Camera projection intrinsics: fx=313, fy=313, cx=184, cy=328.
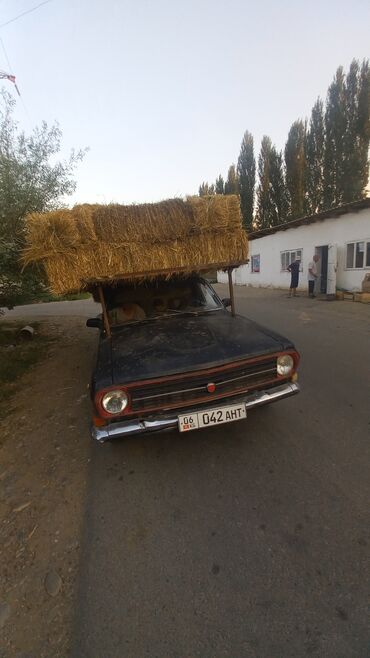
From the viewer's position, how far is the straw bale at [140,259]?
3115 millimetres

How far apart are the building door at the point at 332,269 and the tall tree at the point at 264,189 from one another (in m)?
16.1

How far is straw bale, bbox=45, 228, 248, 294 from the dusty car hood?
63 centimetres

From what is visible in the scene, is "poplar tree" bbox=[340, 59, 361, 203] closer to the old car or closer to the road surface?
the road surface

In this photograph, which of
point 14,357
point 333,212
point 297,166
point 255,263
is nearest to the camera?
point 14,357

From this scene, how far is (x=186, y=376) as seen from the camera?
260cm

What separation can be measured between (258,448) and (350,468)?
2.60 feet

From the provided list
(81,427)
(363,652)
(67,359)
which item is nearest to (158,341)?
(81,427)

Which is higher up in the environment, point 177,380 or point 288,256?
point 288,256

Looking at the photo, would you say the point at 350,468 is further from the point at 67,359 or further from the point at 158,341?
the point at 67,359

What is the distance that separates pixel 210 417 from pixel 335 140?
26073 millimetres

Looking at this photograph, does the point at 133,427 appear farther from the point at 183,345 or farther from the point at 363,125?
the point at 363,125

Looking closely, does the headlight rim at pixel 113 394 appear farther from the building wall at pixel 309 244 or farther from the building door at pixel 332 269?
the building door at pixel 332 269

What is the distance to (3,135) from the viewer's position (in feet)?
18.9

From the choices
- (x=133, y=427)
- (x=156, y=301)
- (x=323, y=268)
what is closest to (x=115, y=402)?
(x=133, y=427)
